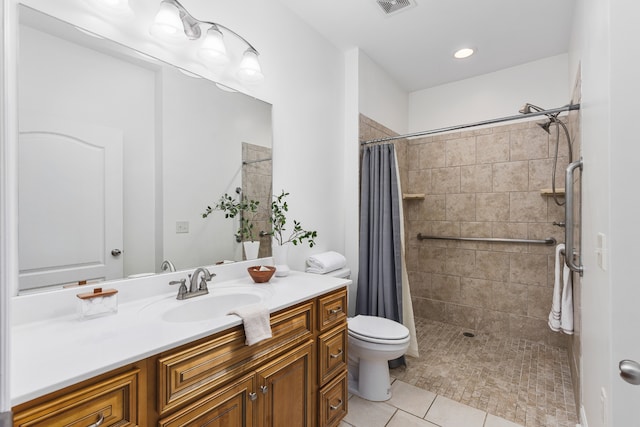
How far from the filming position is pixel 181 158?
1.54 m

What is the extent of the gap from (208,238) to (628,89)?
1749 millimetres

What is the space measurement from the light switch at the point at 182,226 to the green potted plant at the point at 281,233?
0.55 m

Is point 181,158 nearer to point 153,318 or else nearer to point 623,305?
point 153,318

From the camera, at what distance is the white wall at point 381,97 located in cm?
271

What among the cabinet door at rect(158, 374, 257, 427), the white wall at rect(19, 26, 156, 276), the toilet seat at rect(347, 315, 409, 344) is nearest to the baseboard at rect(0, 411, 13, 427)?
the cabinet door at rect(158, 374, 257, 427)

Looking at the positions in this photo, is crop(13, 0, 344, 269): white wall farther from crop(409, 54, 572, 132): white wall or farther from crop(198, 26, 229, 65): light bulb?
crop(409, 54, 572, 132): white wall

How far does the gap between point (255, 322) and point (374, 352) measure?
106 cm

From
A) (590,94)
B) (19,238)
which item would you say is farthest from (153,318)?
(590,94)

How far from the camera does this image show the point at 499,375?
2.27m

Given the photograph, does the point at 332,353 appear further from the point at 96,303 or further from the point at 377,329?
the point at 96,303

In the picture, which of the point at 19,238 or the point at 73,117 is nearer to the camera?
the point at 19,238

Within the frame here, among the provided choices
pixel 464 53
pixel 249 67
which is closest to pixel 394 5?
pixel 464 53

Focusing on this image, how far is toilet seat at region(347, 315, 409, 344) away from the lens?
189cm

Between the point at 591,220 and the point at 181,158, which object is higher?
the point at 181,158
